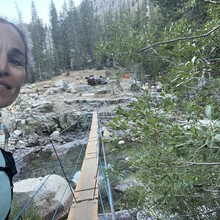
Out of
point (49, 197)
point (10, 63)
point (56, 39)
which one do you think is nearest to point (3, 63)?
point (10, 63)

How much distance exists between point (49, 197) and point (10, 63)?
9.98ft

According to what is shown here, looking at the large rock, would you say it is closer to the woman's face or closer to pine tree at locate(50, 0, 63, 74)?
the woman's face

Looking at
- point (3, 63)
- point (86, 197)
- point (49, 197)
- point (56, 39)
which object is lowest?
point (49, 197)

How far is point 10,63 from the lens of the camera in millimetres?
755

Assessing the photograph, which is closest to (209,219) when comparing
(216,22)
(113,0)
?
(216,22)

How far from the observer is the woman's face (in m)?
0.71

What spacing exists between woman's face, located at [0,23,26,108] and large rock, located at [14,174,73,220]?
2.50 metres

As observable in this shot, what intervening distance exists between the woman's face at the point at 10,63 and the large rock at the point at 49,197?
2.50 m

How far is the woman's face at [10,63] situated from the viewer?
0.71m

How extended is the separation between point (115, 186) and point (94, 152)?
0.85 meters

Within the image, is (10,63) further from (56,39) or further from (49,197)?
(56,39)

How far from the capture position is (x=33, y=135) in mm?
9781

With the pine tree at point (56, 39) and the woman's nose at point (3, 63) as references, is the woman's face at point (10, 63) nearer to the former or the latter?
the woman's nose at point (3, 63)

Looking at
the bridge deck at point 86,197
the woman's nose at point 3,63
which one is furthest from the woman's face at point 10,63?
the bridge deck at point 86,197
